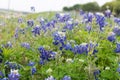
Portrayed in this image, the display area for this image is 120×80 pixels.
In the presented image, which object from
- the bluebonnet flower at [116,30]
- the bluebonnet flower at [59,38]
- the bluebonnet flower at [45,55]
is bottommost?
the bluebonnet flower at [45,55]

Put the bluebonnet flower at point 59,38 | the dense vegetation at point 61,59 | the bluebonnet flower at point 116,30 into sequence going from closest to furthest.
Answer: the dense vegetation at point 61,59
the bluebonnet flower at point 59,38
the bluebonnet flower at point 116,30

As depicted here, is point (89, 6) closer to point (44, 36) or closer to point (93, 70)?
point (44, 36)

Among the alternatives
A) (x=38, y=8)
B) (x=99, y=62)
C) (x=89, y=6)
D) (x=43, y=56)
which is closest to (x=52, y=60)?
(x=43, y=56)

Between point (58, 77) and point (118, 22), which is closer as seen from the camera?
point (58, 77)

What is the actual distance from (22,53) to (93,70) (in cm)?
96

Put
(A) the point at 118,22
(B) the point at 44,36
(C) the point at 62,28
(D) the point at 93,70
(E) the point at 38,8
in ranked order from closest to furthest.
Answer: (D) the point at 93,70 → (B) the point at 44,36 → (C) the point at 62,28 → (A) the point at 118,22 → (E) the point at 38,8

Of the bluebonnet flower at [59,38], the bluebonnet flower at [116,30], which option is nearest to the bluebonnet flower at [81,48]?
the bluebonnet flower at [59,38]

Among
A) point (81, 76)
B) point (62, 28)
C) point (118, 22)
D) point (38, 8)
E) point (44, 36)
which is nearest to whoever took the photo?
point (81, 76)

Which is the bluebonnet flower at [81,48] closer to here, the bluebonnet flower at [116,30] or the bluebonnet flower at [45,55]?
the bluebonnet flower at [45,55]

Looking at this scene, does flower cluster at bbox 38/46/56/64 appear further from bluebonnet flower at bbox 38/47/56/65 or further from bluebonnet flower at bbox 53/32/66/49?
bluebonnet flower at bbox 53/32/66/49

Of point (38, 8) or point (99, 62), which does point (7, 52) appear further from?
point (38, 8)

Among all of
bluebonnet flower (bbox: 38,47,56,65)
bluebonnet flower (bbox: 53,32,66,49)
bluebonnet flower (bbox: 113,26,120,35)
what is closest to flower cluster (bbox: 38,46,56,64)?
bluebonnet flower (bbox: 38,47,56,65)

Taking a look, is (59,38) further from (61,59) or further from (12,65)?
(12,65)

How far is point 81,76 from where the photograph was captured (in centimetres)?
350
